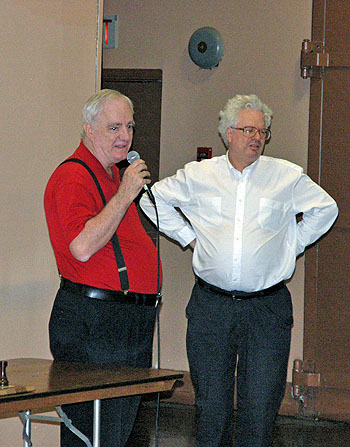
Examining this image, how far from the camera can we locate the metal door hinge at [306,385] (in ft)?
14.4

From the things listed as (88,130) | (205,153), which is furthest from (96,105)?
(205,153)

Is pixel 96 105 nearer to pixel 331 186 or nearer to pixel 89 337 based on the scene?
pixel 89 337

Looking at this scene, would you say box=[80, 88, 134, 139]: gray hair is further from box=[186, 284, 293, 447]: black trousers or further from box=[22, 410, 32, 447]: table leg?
box=[22, 410, 32, 447]: table leg

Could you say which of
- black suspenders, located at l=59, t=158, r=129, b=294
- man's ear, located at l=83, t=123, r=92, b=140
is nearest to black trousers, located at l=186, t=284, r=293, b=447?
black suspenders, located at l=59, t=158, r=129, b=294

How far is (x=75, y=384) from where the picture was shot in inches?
80.1

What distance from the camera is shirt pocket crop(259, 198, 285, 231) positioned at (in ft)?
9.91

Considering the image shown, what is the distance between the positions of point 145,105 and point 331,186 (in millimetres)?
1358

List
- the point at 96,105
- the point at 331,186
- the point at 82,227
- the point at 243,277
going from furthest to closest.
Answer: the point at 331,186 < the point at 243,277 < the point at 96,105 < the point at 82,227

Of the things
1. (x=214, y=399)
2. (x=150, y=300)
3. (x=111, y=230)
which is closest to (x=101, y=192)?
(x=111, y=230)

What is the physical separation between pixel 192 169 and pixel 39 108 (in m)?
0.72

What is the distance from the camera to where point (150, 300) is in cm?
262

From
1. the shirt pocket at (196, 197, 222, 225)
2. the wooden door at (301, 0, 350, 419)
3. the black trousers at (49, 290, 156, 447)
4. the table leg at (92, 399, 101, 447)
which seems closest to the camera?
the table leg at (92, 399, 101, 447)

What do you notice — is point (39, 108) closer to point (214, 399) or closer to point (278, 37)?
point (214, 399)

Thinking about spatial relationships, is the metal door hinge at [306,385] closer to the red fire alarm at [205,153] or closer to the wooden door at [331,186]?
the wooden door at [331,186]
